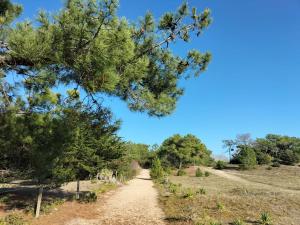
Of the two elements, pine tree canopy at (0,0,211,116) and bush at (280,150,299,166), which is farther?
bush at (280,150,299,166)

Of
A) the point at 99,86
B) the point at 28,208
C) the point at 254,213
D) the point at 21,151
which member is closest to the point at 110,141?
the point at 28,208

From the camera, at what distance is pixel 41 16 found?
5.51m

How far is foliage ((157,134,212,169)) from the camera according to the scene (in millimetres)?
62191

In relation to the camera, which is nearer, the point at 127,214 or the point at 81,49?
the point at 81,49

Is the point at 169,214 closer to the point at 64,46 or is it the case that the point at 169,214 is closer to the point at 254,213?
the point at 254,213

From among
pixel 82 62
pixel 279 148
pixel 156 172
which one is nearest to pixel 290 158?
pixel 279 148

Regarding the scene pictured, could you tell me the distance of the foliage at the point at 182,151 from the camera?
62191 mm

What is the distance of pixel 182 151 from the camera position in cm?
6200

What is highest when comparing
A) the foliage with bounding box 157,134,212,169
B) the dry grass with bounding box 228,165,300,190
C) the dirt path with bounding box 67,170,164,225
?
the foliage with bounding box 157,134,212,169

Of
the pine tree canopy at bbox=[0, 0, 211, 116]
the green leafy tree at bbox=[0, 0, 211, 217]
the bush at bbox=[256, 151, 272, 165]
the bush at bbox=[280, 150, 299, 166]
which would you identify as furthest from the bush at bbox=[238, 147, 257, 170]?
the pine tree canopy at bbox=[0, 0, 211, 116]

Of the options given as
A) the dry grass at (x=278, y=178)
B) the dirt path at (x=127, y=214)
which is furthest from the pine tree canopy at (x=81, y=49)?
the dry grass at (x=278, y=178)

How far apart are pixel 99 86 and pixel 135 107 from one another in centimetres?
174

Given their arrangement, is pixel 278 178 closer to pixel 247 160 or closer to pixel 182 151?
pixel 247 160

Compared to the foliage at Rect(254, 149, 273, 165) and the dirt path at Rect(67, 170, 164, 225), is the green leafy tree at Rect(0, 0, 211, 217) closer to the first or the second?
the dirt path at Rect(67, 170, 164, 225)
